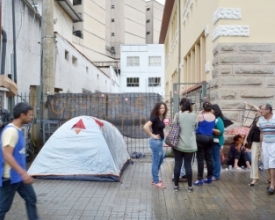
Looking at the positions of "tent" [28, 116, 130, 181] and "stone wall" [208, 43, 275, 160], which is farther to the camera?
"stone wall" [208, 43, 275, 160]

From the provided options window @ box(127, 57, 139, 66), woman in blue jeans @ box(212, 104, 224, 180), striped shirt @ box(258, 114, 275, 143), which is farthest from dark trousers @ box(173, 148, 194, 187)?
window @ box(127, 57, 139, 66)

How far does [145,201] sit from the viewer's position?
21.2 feet

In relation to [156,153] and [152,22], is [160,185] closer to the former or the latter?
[156,153]

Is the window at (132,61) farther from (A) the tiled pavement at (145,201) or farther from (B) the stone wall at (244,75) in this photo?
(A) the tiled pavement at (145,201)

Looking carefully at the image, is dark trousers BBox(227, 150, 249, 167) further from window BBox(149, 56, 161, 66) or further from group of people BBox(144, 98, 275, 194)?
window BBox(149, 56, 161, 66)

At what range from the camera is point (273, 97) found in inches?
384

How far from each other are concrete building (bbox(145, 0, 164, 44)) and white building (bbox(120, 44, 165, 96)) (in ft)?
85.0

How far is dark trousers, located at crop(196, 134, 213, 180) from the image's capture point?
301 inches

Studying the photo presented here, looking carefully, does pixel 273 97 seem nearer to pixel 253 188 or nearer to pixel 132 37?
pixel 253 188

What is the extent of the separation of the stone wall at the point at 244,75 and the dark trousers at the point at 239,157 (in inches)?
20.6

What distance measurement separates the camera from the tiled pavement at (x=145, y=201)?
571 centimetres

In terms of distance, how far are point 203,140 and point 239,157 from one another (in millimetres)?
2281

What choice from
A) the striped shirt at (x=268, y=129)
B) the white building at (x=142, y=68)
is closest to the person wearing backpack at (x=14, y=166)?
the striped shirt at (x=268, y=129)

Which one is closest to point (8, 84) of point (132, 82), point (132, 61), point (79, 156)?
point (79, 156)
